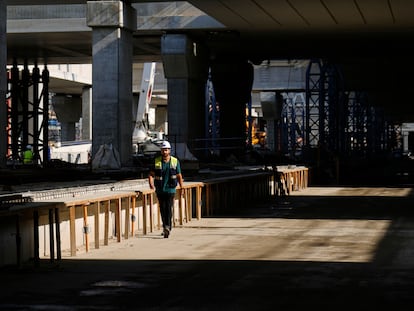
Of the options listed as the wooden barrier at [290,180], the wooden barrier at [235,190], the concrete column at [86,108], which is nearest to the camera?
the wooden barrier at [235,190]

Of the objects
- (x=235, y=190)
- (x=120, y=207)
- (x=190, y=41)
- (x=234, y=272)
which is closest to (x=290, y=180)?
(x=190, y=41)

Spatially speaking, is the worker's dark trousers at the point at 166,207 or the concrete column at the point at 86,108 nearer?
the worker's dark trousers at the point at 166,207

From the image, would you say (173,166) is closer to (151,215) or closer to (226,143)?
(151,215)

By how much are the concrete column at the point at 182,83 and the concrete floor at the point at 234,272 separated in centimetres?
2564

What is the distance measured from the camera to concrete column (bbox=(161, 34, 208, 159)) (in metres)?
49.6

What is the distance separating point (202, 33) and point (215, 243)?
31.8m

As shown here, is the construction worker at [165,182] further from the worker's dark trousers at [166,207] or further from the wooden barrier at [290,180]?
the wooden barrier at [290,180]

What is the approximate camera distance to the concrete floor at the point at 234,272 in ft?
39.1

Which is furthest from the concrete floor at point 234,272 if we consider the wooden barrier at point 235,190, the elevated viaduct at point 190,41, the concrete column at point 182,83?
the concrete column at point 182,83

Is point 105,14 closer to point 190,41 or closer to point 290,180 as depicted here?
point 290,180

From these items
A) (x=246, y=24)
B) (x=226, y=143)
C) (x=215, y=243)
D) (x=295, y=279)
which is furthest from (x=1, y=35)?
(x=226, y=143)

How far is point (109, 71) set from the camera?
3791 cm

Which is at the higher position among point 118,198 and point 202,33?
point 202,33

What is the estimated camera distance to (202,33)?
166 feet
